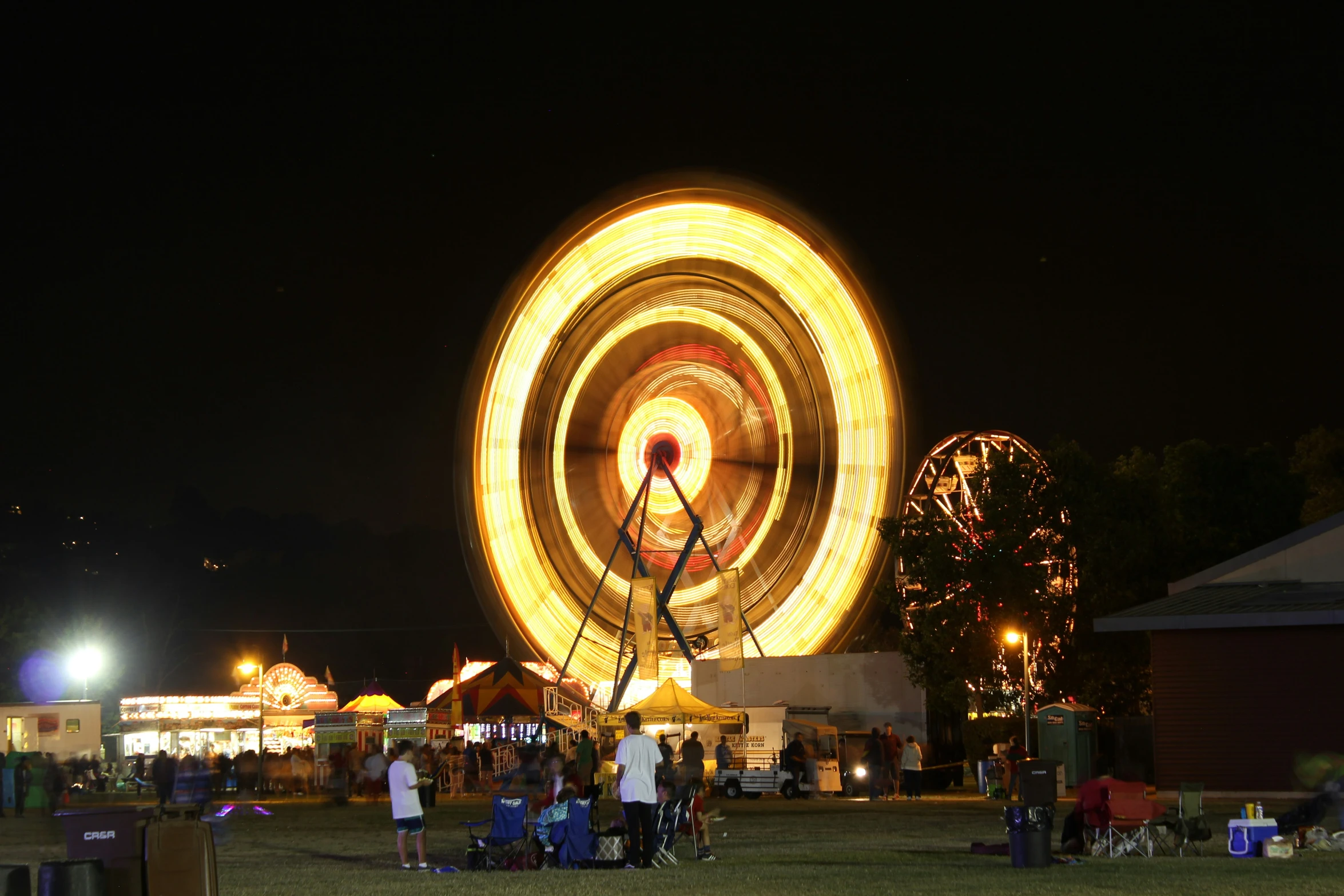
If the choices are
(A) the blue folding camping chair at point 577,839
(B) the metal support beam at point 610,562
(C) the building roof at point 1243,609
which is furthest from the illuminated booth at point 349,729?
(A) the blue folding camping chair at point 577,839

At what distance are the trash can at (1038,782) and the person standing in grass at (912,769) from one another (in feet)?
47.1

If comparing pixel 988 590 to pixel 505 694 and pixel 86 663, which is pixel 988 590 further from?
pixel 86 663

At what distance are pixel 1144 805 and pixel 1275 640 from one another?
10910mm

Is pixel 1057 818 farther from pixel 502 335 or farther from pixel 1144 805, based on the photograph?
pixel 502 335

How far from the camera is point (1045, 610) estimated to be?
36469 mm

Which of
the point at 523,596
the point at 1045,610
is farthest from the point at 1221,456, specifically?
the point at 523,596

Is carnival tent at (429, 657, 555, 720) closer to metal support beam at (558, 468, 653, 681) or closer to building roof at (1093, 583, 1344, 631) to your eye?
metal support beam at (558, 468, 653, 681)

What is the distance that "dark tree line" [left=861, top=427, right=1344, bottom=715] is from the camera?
119 ft

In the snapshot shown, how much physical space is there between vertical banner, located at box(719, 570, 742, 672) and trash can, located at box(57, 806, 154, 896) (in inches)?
995

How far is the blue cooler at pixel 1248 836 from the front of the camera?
1477 centimetres

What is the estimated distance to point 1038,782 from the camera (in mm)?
14609

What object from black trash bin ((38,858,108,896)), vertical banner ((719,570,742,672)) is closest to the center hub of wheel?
vertical banner ((719,570,742,672))

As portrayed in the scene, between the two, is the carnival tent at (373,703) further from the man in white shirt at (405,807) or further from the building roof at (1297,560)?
the man in white shirt at (405,807)

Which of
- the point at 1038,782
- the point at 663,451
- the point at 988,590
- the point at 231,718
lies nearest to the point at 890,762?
the point at 988,590
